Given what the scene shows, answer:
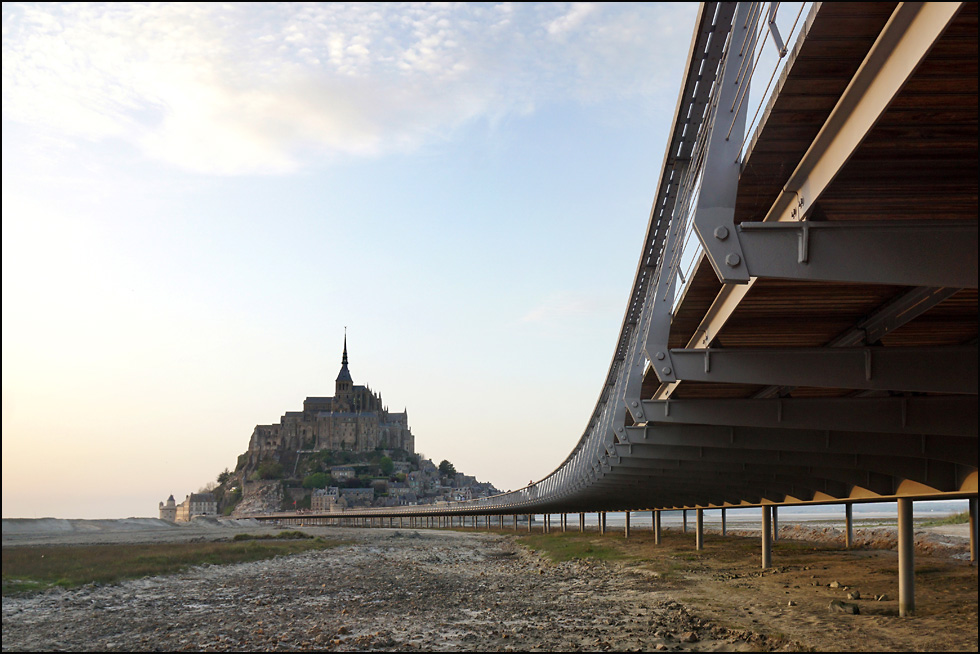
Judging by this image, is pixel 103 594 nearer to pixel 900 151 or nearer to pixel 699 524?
pixel 900 151

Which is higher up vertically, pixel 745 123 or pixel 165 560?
pixel 745 123

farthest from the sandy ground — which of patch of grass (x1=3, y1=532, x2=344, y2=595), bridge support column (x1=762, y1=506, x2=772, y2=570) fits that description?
patch of grass (x1=3, y1=532, x2=344, y2=595)

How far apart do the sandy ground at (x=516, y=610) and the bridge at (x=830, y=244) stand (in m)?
3.43

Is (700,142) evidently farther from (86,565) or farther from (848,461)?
(86,565)

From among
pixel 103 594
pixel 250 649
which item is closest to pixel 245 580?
pixel 103 594

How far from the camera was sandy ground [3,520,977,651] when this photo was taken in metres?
15.6

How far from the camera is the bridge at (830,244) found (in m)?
6.04

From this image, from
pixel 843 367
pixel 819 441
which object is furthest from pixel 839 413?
pixel 843 367

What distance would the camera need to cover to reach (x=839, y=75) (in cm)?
639

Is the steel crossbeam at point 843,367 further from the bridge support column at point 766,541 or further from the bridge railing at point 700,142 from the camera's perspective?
the bridge support column at point 766,541

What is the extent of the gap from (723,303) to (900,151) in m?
5.05

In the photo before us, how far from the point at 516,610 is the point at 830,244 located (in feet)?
48.2

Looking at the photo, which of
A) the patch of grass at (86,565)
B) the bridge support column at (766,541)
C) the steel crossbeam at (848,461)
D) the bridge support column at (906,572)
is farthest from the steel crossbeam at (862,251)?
the bridge support column at (766,541)

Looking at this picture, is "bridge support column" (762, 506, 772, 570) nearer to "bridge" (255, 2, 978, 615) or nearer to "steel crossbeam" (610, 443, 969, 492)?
"steel crossbeam" (610, 443, 969, 492)
